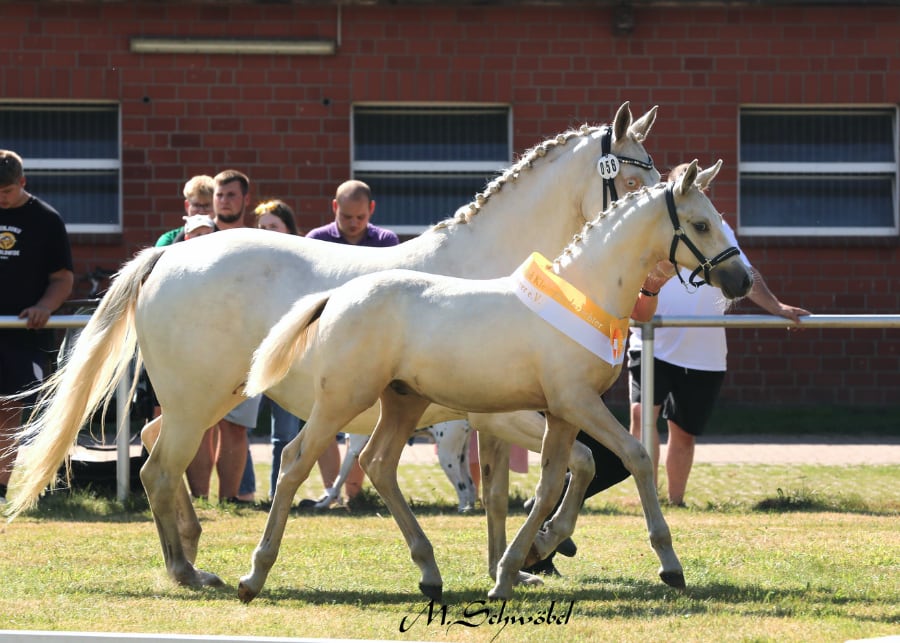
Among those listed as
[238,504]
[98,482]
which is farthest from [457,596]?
[98,482]

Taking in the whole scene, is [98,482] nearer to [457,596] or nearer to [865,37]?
[457,596]

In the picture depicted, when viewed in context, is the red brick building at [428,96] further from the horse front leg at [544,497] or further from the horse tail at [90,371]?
the horse front leg at [544,497]

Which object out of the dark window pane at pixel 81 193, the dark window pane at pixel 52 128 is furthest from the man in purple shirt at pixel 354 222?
the dark window pane at pixel 52 128

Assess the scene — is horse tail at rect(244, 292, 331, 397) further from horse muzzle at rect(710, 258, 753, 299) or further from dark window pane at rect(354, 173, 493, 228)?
dark window pane at rect(354, 173, 493, 228)

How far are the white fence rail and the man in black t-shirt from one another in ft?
0.64

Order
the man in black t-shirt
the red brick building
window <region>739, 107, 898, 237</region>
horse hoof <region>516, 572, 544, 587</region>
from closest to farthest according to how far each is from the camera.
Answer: horse hoof <region>516, 572, 544, 587</region>
the man in black t-shirt
the red brick building
window <region>739, 107, 898, 237</region>

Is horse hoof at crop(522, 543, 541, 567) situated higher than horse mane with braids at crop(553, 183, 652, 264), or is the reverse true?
horse mane with braids at crop(553, 183, 652, 264)

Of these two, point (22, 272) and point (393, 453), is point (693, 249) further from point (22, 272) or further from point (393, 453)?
point (22, 272)

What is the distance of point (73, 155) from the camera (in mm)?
16750

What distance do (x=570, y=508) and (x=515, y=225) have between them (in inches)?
56.4

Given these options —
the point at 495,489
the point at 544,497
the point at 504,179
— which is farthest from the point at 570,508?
the point at 504,179

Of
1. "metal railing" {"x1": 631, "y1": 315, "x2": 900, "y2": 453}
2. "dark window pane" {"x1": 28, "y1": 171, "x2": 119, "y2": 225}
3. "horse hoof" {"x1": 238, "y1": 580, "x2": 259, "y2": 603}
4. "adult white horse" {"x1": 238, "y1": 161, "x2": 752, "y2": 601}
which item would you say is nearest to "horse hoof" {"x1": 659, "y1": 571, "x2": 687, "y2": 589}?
"adult white horse" {"x1": 238, "y1": 161, "x2": 752, "y2": 601}

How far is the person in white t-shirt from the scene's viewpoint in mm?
10156

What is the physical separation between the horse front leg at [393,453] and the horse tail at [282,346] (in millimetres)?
526
